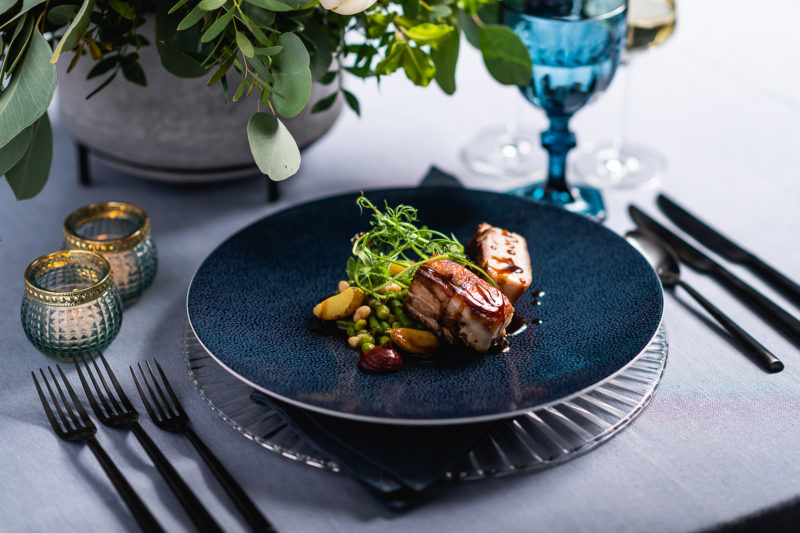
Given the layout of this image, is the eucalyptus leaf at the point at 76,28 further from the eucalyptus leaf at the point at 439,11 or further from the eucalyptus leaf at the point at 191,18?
the eucalyptus leaf at the point at 439,11

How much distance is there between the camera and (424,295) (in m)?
0.96

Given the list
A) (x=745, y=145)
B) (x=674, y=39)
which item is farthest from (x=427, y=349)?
(x=674, y=39)

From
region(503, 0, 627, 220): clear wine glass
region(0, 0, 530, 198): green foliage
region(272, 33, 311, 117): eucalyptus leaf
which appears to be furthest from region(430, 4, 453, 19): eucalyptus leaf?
region(272, 33, 311, 117): eucalyptus leaf

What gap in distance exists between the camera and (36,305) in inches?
38.3

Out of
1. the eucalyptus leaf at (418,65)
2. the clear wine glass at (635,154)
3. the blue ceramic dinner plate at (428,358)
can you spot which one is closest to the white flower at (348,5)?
the eucalyptus leaf at (418,65)

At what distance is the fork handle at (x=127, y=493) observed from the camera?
786 millimetres

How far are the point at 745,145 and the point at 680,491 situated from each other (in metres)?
1.00

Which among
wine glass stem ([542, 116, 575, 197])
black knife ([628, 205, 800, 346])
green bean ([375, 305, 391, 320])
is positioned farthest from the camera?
→ wine glass stem ([542, 116, 575, 197])

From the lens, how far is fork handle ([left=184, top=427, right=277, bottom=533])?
783mm

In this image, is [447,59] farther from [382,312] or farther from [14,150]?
[14,150]

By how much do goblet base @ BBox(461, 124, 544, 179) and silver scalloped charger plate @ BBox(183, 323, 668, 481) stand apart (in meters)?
0.63

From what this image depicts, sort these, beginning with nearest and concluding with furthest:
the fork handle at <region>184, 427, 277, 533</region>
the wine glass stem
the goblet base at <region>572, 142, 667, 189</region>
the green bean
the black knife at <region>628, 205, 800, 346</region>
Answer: the fork handle at <region>184, 427, 277, 533</region> < the green bean < the black knife at <region>628, 205, 800, 346</region> < the wine glass stem < the goblet base at <region>572, 142, 667, 189</region>

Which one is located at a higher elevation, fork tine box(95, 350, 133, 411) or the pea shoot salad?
the pea shoot salad

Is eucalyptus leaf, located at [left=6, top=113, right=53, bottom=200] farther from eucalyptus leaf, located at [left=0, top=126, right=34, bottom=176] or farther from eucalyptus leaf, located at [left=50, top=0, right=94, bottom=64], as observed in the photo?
eucalyptus leaf, located at [left=50, top=0, right=94, bottom=64]
